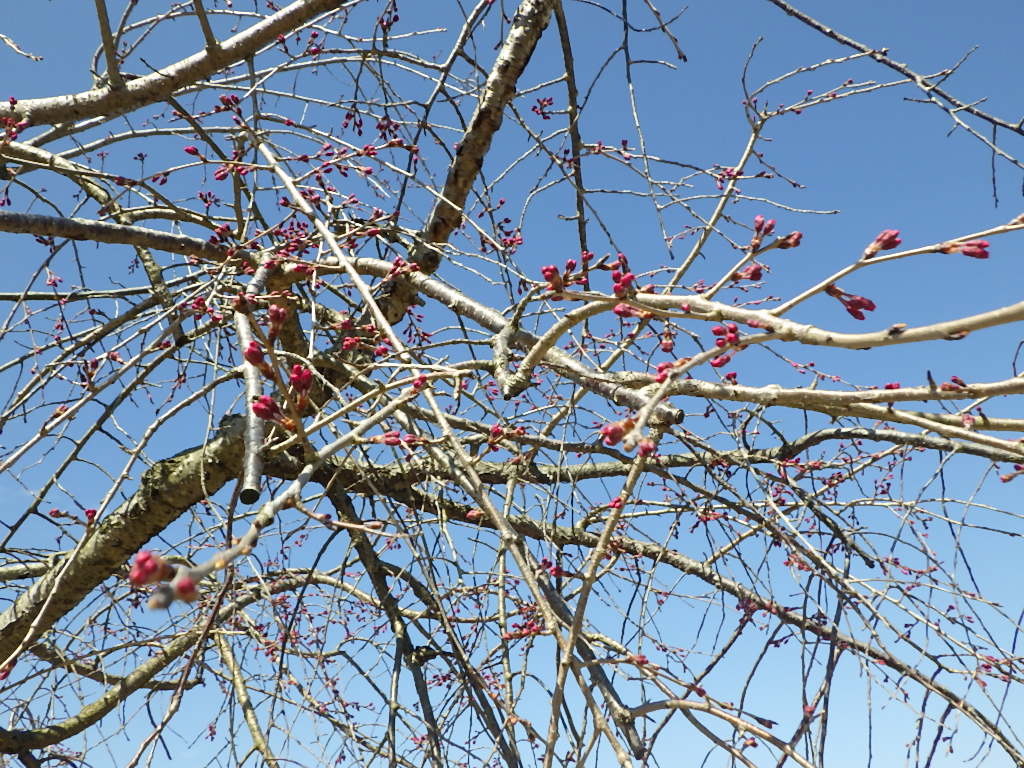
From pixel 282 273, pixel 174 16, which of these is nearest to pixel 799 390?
pixel 282 273

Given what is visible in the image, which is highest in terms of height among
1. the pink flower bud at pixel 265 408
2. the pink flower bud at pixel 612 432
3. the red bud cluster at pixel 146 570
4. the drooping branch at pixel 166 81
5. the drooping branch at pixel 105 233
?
the drooping branch at pixel 166 81

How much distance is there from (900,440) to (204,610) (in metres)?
3.28

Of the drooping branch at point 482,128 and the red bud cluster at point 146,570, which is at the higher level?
the drooping branch at point 482,128

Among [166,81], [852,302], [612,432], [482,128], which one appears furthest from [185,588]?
[482,128]

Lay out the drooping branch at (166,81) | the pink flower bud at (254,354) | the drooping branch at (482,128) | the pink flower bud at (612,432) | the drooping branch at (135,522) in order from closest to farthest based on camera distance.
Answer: the pink flower bud at (612,432), the pink flower bud at (254,354), the drooping branch at (166,81), the drooping branch at (482,128), the drooping branch at (135,522)

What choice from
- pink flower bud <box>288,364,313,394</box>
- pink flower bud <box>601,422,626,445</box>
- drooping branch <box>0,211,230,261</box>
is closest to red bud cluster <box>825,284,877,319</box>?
pink flower bud <box>601,422,626,445</box>

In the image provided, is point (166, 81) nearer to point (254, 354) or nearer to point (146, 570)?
point (254, 354)

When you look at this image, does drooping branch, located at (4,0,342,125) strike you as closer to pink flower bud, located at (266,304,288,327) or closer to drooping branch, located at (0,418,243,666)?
drooping branch, located at (0,418,243,666)

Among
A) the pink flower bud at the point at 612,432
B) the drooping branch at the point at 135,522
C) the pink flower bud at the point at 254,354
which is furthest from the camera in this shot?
the drooping branch at the point at 135,522

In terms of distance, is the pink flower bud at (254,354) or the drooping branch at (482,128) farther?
the drooping branch at (482,128)

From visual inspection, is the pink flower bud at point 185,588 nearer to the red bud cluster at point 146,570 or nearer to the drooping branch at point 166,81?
the red bud cluster at point 146,570

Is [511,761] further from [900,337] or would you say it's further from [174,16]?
[174,16]

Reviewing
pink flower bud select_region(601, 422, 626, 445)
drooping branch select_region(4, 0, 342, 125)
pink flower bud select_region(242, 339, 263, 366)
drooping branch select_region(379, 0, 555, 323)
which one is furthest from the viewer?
drooping branch select_region(379, 0, 555, 323)

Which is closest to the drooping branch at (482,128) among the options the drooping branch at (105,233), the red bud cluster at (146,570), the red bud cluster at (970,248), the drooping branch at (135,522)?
the drooping branch at (105,233)
